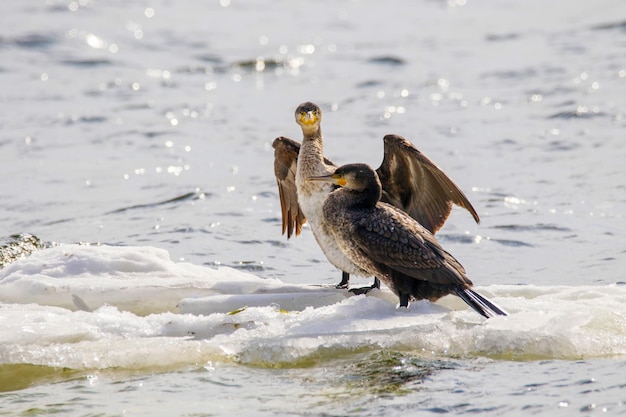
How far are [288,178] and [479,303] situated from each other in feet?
7.08

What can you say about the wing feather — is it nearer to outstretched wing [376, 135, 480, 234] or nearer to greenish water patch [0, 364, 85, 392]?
outstretched wing [376, 135, 480, 234]

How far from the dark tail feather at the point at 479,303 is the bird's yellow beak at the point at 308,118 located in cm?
172

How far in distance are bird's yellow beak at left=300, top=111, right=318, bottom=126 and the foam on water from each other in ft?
3.70

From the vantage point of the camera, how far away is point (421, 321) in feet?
20.5

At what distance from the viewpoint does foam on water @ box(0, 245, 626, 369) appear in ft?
19.5

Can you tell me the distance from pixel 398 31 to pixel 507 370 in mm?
14467

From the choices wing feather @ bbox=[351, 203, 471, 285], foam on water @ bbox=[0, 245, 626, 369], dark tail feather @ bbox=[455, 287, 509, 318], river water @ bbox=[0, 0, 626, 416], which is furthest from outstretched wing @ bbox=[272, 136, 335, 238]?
dark tail feather @ bbox=[455, 287, 509, 318]

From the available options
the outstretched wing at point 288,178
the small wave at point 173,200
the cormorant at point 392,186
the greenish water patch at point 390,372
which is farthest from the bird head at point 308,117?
the small wave at point 173,200

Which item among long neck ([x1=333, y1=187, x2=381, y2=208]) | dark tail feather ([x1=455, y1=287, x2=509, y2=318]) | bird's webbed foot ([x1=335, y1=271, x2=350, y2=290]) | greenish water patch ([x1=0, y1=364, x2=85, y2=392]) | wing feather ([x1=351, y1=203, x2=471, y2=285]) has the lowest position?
greenish water patch ([x1=0, y1=364, x2=85, y2=392])

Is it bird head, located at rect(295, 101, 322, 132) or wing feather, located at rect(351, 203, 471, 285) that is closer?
wing feather, located at rect(351, 203, 471, 285)

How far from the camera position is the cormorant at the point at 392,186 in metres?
7.11

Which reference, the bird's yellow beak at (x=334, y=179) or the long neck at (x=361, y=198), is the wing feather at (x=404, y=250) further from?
the bird's yellow beak at (x=334, y=179)

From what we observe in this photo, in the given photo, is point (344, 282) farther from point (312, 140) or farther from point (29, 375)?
point (29, 375)

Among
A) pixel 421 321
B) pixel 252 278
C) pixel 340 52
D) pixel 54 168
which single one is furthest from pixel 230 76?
pixel 421 321
